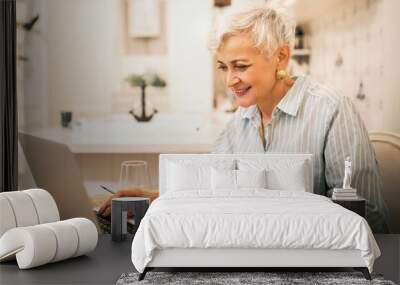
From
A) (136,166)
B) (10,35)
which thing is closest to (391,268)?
(136,166)

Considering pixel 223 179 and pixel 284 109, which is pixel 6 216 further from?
pixel 284 109

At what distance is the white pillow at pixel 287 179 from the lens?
652cm

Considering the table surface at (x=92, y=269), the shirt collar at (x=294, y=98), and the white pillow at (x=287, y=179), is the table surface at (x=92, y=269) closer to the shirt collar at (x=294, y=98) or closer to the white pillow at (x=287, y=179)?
the white pillow at (x=287, y=179)

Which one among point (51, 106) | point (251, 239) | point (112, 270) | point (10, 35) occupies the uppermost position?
point (10, 35)

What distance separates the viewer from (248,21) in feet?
23.8

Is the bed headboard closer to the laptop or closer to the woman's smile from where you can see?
the woman's smile

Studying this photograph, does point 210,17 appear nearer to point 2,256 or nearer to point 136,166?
point 136,166

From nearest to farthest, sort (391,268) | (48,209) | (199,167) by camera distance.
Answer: (391,268), (48,209), (199,167)

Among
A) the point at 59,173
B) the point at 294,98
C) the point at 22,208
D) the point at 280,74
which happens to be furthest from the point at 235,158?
the point at 22,208

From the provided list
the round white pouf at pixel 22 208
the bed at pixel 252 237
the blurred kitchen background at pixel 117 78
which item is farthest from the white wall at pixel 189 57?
the bed at pixel 252 237

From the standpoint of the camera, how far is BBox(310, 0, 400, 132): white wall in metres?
7.16

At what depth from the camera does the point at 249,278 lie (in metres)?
5.05

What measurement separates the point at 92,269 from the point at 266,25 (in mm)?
3134

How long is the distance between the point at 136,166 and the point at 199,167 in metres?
1.01
